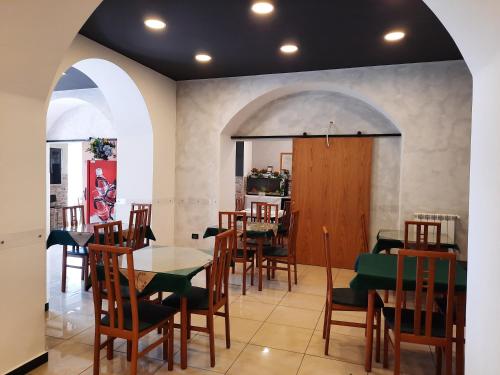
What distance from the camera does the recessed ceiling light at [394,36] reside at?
11.7 feet

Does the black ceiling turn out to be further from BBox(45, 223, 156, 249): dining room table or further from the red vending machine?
the red vending machine

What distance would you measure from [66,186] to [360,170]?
6918 mm

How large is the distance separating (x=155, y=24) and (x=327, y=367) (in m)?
3.36

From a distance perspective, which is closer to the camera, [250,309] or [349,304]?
[349,304]

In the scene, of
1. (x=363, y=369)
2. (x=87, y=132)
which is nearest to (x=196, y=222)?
(x=87, y=132)

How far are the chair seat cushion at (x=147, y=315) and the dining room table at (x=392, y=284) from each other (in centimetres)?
132

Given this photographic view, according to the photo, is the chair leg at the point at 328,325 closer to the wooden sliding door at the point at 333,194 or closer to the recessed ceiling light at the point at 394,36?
the wooden sliding door at the point at 333,194

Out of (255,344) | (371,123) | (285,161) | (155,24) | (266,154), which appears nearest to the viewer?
(255,344)

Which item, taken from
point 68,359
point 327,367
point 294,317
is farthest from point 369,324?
point 68,359

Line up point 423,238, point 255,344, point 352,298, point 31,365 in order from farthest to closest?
point 423,238 < point 255,344 < point 352,298 < point 31,365

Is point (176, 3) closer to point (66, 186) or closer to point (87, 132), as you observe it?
point (87, 132)

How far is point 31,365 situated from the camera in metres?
2.50

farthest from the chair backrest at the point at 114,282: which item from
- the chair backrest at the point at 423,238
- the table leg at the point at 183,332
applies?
the chair backrest at the point at 423,238

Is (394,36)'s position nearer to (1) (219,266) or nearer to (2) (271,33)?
(2) (271,33)
